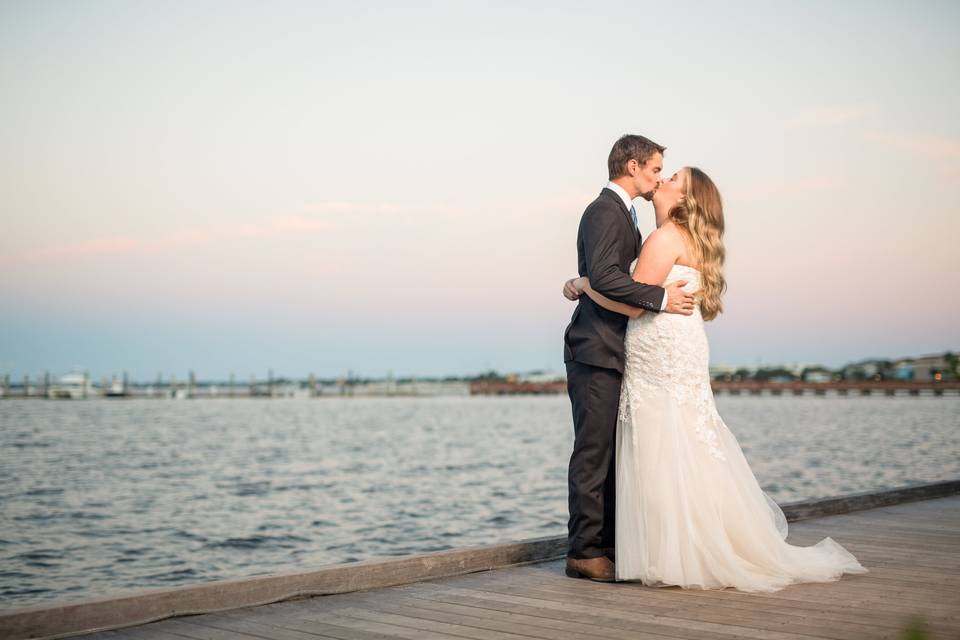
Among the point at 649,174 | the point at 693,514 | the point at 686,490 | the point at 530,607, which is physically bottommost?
the point at 530,607

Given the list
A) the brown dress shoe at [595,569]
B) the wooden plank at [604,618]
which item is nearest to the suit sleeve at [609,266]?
the brown dress shoe at [595,569]

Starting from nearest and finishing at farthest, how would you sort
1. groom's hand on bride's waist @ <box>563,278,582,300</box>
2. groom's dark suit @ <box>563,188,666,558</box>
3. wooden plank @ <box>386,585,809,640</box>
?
wooden plank @ <box>386,585,809,640</box> < groom's dark suit @ <box>563,188,666,558</box> < groom's hand on bride's waist @ <box>563,278,582,300</box>

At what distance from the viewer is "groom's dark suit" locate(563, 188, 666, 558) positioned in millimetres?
4422

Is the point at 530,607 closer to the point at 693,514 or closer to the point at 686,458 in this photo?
the point at 693,514

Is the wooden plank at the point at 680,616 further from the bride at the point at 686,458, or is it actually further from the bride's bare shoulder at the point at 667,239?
the bride's bare shoulder at the point at 667,239

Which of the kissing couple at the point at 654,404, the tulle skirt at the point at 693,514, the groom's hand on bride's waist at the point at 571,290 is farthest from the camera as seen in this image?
the groom's hand on bride's waist at the point at 571,290

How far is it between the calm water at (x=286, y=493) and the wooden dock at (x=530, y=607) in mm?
1098

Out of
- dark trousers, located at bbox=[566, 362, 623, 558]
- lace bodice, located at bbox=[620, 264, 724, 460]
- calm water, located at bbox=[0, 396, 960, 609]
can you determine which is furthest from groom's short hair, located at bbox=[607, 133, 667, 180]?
calm water, located at bbox=[0, 396, 960, 609]

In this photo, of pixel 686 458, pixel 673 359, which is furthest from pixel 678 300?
pixel 686 458

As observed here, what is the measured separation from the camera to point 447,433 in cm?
5331

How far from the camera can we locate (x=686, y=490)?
166 inches

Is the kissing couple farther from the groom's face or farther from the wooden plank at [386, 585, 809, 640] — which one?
the wooden plank at [386, 585, 809, 640]

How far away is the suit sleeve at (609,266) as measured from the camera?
14.2ft

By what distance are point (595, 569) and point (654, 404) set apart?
820 mm
